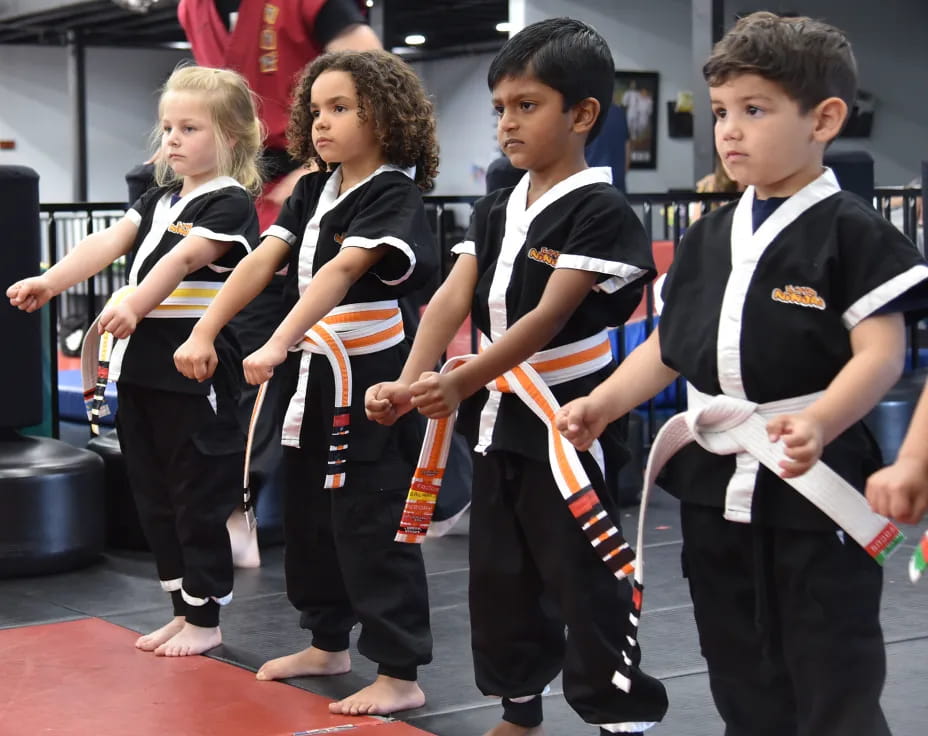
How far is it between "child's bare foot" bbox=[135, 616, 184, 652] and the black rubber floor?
0.40ft

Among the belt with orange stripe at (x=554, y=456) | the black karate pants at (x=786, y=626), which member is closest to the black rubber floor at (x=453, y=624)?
the belt with orange stripe at (x=554, y=456)

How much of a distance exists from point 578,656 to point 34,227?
269cm

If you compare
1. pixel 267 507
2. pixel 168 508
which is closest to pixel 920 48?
pixel 267 507

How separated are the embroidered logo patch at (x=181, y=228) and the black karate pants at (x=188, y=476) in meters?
0.38

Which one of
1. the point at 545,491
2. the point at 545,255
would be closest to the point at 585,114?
the point at 545,255

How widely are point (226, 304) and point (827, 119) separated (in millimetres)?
1355

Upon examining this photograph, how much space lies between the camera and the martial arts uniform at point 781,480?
6.48ft

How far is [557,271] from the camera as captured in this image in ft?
7.91

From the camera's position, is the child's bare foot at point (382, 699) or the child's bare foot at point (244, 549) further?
the child's bare foot at point (244, 549)

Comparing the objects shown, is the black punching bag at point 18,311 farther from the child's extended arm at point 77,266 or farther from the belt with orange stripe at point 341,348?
the belt with orange stripe at point 341,348

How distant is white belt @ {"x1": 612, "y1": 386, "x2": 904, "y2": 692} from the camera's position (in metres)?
1.96

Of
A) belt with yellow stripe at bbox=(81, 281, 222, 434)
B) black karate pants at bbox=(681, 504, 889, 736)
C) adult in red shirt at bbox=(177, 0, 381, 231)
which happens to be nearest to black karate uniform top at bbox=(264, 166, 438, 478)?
belt with yellow stripe at bbox=(81, 281, 222, 434)

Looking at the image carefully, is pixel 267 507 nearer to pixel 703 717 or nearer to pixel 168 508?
pixel 168 508

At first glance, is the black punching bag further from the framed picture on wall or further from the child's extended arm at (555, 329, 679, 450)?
the framed picture on wall
